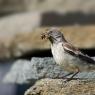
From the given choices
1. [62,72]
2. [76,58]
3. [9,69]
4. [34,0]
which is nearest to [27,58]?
[9,69]

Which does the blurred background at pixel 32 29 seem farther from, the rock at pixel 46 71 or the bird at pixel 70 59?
the bird at pixel 70 59

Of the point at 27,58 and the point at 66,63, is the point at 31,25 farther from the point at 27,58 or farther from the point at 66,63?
the point at 66,63

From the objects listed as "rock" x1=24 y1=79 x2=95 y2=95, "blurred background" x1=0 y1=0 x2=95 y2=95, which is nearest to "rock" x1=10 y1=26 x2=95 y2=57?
"blurred background" x1=0 y1=0 x2=95 y2=95

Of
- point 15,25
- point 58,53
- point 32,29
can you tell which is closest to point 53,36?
point 58,53

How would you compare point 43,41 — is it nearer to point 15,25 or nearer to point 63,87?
point 15,25

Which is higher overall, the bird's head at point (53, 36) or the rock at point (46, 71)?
the bird's head at point (53, 36)

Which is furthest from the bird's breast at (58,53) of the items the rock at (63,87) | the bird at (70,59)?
the rock at (63,87)
